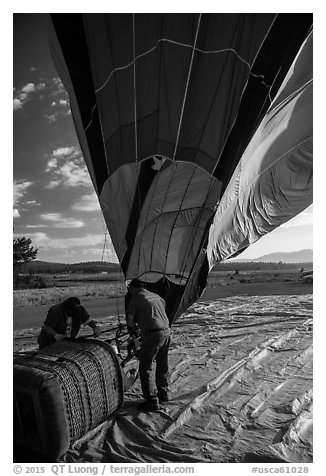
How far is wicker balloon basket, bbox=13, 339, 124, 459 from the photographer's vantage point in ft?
6.61

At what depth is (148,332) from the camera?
112 inches

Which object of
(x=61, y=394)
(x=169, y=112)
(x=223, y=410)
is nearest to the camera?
(x=61, y=394)

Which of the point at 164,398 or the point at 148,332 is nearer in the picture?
the point at 148,332

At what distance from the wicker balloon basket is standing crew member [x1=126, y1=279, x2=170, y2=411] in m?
0.36

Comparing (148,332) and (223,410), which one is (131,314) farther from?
(223,410)

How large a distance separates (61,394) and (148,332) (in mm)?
935

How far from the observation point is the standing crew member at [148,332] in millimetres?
2832

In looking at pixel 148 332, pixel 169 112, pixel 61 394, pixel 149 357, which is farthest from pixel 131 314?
pixel 169 112

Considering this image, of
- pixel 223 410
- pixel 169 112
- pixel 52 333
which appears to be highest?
pixel 169 112

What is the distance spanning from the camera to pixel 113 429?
2.50 metres

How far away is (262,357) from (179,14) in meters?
3.57

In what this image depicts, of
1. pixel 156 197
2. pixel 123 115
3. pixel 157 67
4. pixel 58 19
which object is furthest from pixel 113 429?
pixel 58 19

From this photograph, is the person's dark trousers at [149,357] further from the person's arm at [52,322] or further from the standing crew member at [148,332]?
the person's arm at [52,322]

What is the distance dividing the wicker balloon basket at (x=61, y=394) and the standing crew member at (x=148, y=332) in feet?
1.19
